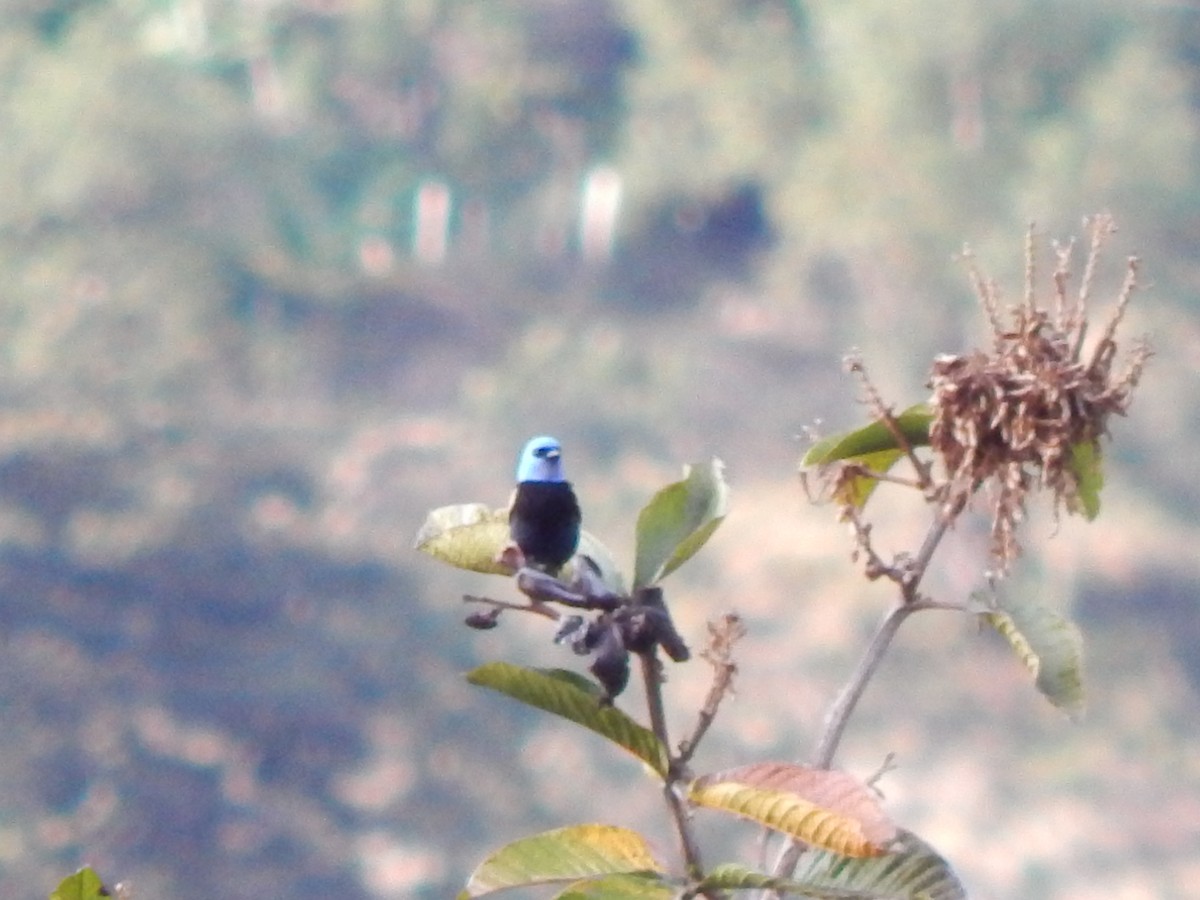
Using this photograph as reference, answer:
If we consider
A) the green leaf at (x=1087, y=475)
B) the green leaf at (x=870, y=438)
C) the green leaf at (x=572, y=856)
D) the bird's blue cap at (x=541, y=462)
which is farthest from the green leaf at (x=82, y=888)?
the green leaf at (x=1087, y=475)

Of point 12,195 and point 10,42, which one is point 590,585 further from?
point 10,42

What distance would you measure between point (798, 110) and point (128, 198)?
5.67m

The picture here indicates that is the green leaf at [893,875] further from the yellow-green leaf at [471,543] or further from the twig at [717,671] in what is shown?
the yellow-green leaf at [471,543]

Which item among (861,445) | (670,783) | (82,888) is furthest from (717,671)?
(82,888)

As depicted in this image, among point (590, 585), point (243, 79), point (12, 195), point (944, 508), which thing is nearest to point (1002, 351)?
point (944, 508)

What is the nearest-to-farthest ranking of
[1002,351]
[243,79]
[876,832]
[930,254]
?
[876,832]
[1002,351]
[930,254]
[243,79]

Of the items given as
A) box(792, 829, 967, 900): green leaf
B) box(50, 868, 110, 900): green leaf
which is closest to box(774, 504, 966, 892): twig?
box(792, 829, 967, 900): green leaf

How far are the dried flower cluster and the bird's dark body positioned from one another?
0.17 metres

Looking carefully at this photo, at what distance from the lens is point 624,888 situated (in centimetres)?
73

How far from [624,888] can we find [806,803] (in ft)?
0.28

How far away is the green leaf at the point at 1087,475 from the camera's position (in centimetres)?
81

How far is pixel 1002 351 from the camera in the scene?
80 centimetres

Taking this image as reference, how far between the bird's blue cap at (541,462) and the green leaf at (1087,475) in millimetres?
238

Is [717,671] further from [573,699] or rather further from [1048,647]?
[1048,647]
